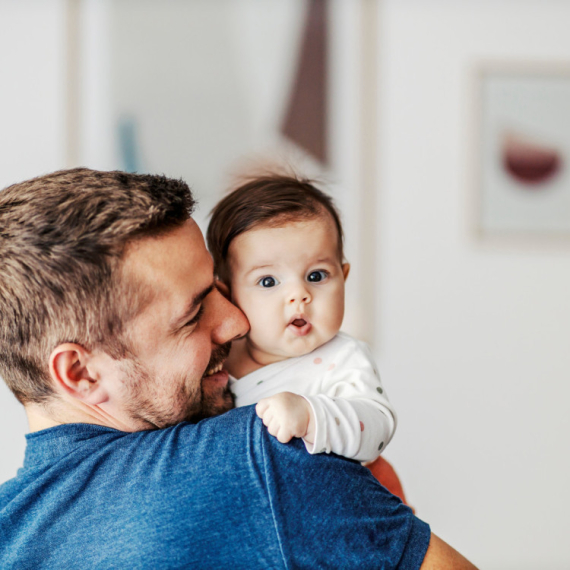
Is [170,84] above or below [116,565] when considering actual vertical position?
above

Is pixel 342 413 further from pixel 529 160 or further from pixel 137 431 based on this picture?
pixel 529 160

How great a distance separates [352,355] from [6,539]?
25.0 inches

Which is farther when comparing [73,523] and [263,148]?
[263,148]

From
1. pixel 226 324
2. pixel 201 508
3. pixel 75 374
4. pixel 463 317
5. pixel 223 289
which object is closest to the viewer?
pixel 201 508

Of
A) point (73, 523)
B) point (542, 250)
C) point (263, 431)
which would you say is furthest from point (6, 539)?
point (542, 250)

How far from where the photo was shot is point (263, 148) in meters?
2.79

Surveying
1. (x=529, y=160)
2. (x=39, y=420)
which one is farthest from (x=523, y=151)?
(x=39, y=420)

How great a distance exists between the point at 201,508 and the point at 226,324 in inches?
13.6

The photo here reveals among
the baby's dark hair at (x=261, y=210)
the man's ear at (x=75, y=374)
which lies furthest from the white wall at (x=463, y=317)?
the man's ear at (x=75, y=374)

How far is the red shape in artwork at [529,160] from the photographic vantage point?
288 centimetres

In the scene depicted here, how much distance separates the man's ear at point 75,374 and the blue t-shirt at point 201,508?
0.07 m

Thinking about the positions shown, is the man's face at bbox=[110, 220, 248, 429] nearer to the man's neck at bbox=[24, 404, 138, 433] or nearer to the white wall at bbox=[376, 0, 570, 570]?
the man's neck at bbox=[24, 404, 138, 433]

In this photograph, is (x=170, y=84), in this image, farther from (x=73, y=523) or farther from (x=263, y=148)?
(x=73, y=523)

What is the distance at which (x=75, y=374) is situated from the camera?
0.96 m
